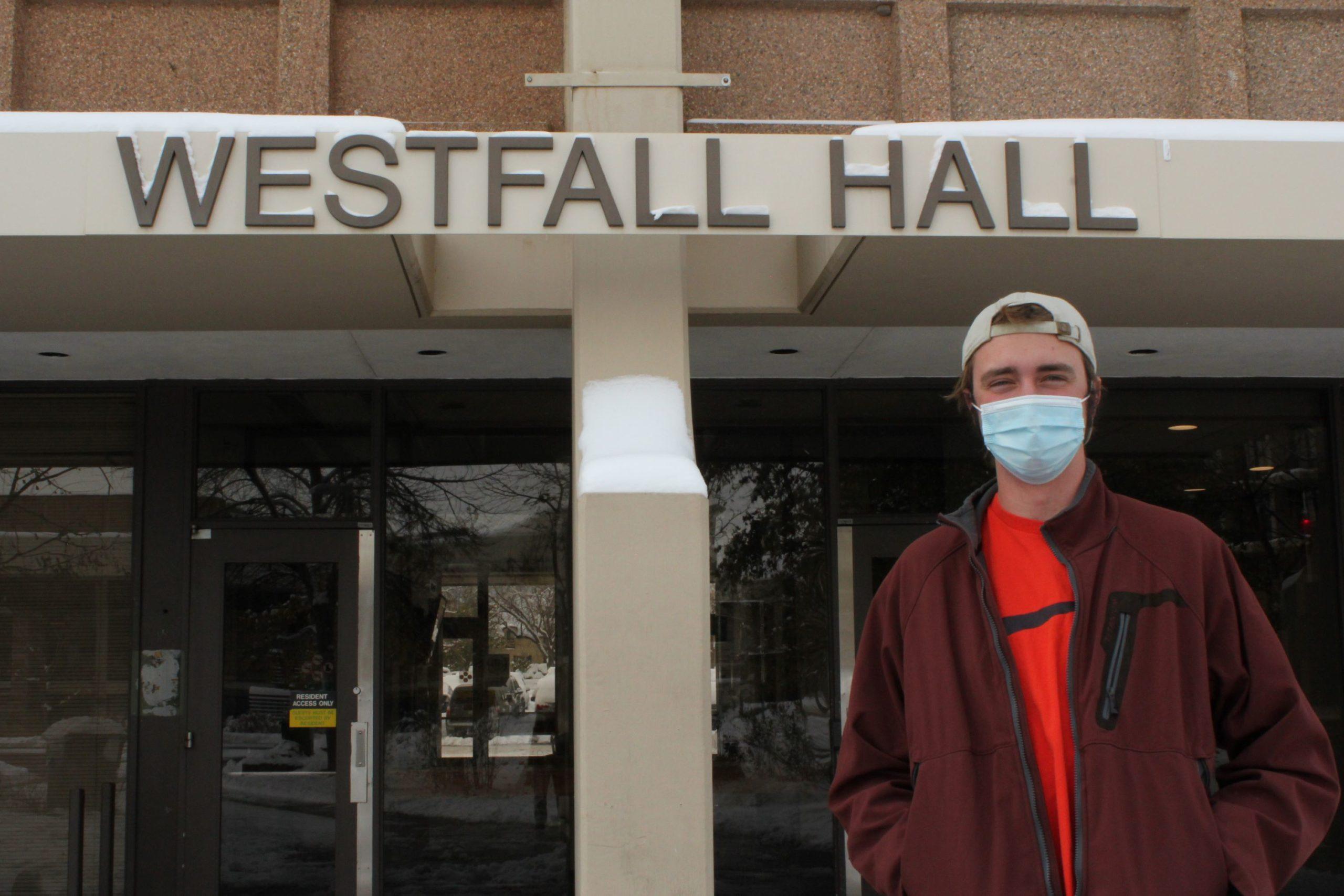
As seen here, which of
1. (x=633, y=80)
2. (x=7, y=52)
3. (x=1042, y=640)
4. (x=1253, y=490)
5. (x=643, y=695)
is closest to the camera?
(x=1042, y=640)

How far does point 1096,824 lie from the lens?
195 centimetres

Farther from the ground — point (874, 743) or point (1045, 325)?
point (1045, 325)

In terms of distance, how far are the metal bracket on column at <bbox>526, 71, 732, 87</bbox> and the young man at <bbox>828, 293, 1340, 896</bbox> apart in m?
3.49

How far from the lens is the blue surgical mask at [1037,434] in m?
2.22

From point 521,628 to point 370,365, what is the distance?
5.92 feet

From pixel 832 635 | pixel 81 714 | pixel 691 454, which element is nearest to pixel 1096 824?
pixel 691 454

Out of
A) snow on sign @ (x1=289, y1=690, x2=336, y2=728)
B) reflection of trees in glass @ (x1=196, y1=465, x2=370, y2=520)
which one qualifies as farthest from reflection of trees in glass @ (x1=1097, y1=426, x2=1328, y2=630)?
snow on sign @ (x1=289, y1=690, x2=336, y2=728)

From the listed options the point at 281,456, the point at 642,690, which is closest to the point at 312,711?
the point at 281,456

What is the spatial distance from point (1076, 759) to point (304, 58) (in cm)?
554

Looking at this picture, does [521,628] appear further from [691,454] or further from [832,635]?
[691,454]

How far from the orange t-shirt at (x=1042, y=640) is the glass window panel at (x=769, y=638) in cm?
520

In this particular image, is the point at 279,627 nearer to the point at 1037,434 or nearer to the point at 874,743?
the point at 874,743

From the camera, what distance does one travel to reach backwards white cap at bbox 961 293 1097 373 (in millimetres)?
2258

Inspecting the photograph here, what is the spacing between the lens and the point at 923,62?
6.36 meters
